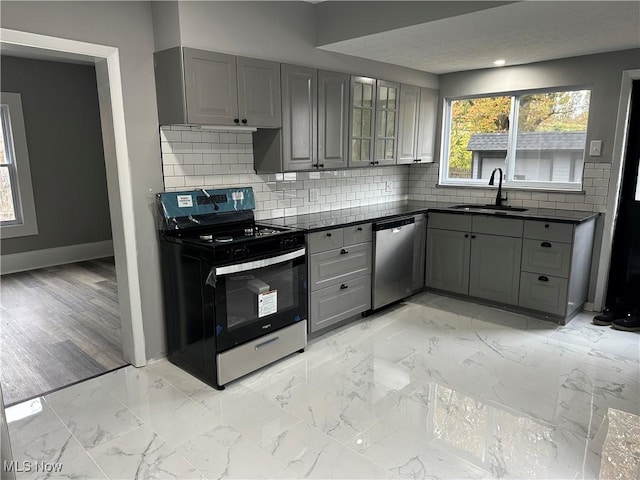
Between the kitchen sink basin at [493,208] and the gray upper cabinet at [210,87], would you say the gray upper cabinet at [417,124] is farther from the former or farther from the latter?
the gray upper cabinet at [210,87]

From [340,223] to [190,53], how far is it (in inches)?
62.9

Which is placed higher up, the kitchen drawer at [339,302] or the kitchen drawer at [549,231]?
the kitchen drawer at [549,231]

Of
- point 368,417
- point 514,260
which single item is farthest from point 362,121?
point 368,417

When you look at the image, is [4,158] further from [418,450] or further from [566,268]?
[566,268]

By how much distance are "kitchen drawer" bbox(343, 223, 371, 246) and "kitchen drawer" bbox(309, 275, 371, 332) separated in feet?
1.06

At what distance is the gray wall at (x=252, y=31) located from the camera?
2818mm

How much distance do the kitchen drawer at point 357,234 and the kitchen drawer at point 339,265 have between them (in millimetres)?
41

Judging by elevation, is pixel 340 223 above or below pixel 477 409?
above

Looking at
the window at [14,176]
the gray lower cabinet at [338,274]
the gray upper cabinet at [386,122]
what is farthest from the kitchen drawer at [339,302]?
the window at [14,176]

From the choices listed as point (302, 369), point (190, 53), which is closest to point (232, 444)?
point (302, 369)

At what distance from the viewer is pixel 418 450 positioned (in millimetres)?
2252

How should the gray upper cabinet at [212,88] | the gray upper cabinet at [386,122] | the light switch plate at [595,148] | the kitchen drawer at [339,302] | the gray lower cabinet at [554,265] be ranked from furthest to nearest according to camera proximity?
the gray upper cabinet at [386,122]
the light switch plate at [595,148]
the gray lower cabinet at [554,265]
the kitchen drawer at [339,302]
the gray upper cabinet at [212,88]

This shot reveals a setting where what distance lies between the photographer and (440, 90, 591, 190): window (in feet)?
13.9

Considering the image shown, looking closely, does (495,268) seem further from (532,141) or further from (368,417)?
(368,417)
